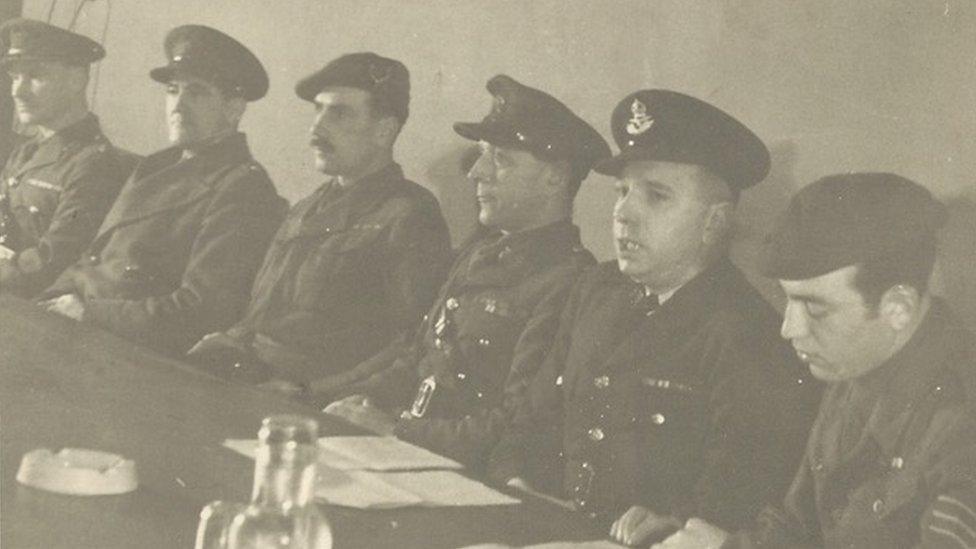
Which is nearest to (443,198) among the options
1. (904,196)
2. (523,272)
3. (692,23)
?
(523,272)

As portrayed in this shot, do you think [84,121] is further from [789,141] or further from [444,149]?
[789,141]

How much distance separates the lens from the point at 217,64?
14.7 feet

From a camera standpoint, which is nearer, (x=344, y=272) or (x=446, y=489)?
(x=446, y=489)

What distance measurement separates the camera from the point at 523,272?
3.30m

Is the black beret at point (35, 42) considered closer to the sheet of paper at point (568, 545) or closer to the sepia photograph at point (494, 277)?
the sepia photograph at point (494, 277)

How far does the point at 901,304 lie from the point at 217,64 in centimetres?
272

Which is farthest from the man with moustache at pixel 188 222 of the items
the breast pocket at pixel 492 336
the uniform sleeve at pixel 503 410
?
the uniform sleeve at pixel 503 410

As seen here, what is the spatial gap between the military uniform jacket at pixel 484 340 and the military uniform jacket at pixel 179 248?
0.81 metres

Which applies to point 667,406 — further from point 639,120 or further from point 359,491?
point 359,491

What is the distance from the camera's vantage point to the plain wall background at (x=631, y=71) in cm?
262

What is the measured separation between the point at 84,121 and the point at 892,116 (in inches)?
Answer: 115

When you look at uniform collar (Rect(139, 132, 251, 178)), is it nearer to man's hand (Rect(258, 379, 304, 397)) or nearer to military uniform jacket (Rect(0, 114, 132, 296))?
military uniform jacket (Rect(0, 114, 132, 296))

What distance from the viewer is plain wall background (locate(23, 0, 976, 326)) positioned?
2625 mm

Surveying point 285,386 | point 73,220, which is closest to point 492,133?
point 285,386
